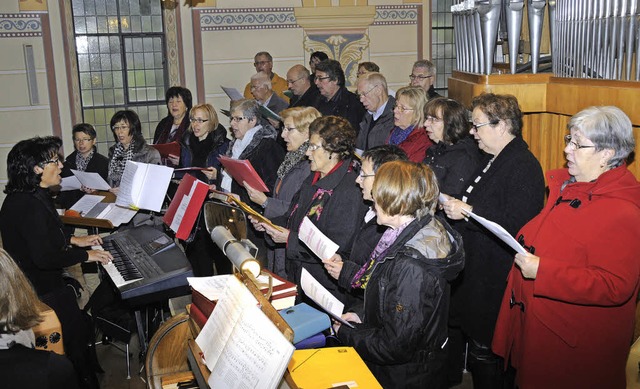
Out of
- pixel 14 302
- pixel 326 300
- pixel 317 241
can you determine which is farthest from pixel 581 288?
pixel 14 302

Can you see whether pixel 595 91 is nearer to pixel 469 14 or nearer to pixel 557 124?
pixel 557 124

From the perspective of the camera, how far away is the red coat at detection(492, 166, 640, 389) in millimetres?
2633

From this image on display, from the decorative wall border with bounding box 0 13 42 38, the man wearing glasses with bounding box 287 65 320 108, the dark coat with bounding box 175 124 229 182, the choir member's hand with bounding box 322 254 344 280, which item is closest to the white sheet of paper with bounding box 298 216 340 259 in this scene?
the choir member's hand with bounding box 322 254 344 280

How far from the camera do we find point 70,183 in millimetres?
5371

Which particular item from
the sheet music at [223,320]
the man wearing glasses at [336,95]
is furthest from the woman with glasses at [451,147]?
the man wearing glasses at [336,95]

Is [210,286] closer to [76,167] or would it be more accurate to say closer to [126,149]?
[126,149]

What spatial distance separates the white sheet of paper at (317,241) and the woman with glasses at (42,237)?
159cm

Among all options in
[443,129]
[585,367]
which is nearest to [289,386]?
[585,367]

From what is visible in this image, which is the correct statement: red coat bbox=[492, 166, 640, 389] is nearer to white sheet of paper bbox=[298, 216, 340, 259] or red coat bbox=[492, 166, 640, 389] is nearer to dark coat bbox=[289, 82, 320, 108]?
white sheet of paper bbox=[298, 216, 340, 259]

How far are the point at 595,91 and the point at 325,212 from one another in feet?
5.16

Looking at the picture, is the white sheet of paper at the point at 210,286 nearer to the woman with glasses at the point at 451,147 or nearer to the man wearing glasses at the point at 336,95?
the woman with glasses at the point at 451,147

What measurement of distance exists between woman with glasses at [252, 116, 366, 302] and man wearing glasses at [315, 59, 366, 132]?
2671mm

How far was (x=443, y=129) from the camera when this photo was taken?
394cm

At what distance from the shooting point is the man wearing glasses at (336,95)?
6.45 metres
